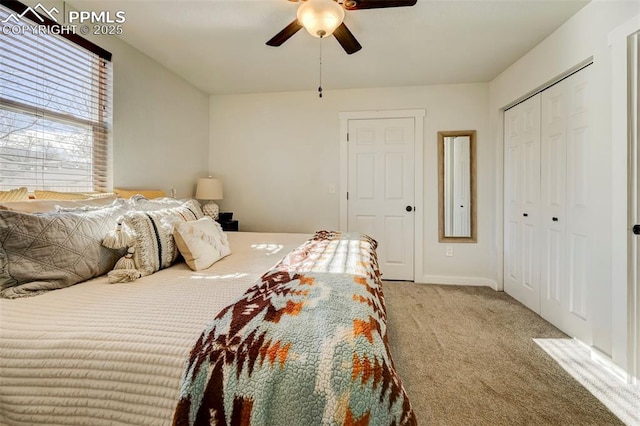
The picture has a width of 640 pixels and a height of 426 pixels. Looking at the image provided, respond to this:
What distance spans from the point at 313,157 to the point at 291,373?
3.21 meters

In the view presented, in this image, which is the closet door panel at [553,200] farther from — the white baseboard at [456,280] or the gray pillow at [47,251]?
the gray pillow at [47,251]

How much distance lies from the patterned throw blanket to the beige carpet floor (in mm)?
965

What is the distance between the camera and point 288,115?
12.1 feet

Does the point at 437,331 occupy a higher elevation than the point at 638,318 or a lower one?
lower

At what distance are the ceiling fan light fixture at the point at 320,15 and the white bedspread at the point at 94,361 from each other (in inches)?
63.5

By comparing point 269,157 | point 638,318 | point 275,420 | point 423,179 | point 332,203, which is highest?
point 269,157

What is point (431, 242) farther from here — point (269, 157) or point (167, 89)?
point (167, 89)

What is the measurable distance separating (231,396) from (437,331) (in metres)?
1.99

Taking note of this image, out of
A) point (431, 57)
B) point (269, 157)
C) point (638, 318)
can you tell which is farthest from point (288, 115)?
point (638, 318)

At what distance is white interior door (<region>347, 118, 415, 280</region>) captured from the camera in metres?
3.54

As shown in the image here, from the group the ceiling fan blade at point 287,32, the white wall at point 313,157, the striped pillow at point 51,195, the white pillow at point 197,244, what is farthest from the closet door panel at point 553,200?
the striped pillow at point 51,195

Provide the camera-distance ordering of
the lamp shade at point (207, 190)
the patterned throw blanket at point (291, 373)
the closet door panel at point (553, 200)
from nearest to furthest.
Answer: the patterned throw blanket at point (291, 373), the closet door panel at point (553, 200), the lamp shade at point (207, 190)

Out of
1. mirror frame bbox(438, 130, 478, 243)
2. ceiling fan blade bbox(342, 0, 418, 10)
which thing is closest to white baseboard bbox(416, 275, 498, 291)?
mirror frame bbox(438, 130, 478, 243)

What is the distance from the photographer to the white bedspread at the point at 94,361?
29.7 inches
